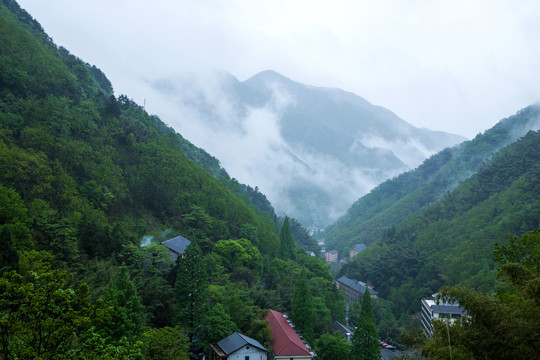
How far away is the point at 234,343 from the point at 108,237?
1136 centimetres

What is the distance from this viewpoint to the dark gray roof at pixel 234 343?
21047mm

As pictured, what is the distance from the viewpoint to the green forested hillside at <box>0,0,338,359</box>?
329 inches

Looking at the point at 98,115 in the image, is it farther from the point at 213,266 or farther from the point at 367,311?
the point at 367,311

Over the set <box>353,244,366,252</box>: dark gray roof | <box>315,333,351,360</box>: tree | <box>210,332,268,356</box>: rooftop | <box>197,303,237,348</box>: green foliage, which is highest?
<box>353,244,366,252</box>: dark gray roof

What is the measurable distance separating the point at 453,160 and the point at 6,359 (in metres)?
124

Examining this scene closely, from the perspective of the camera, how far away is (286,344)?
23.3 metres

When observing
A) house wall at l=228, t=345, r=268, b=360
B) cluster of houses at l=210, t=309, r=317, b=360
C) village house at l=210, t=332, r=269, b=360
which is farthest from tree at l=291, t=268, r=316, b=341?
house wall at l=228, t=345, r=268, b=360

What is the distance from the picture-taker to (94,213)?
94.1 ft

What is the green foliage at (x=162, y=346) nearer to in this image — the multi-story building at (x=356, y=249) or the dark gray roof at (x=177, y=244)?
the dark gray roof at (x=177, y=244)

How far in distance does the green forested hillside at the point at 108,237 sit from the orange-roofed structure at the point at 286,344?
0.91 m

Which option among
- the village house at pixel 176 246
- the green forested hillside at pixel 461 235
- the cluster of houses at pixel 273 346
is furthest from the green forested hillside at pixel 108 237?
the green forested hillside at pixel 461 235

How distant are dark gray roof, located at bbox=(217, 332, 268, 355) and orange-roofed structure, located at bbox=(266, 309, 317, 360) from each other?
1.76 meters

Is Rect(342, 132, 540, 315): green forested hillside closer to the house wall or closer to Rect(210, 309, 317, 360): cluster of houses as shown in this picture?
Rect(210, 309, 317, 360): cluster of houses

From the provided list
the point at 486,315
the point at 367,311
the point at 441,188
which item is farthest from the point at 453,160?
the point at 486,315
